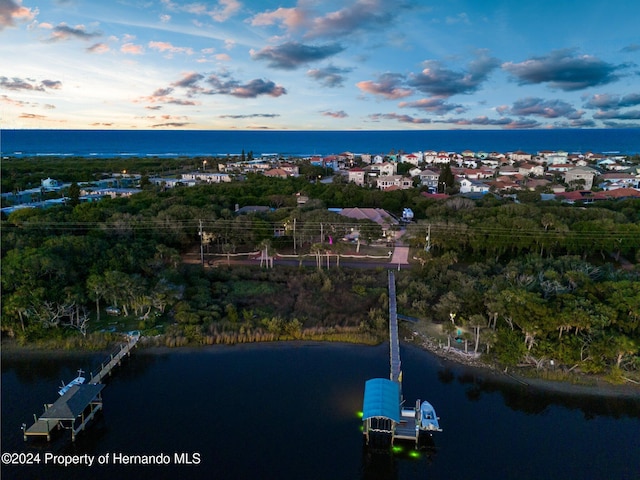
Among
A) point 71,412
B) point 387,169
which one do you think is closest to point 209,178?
point 387,169

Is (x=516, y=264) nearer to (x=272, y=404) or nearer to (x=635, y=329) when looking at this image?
(x=635, y=329)

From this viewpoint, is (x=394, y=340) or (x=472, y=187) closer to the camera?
(x=394, y=340)

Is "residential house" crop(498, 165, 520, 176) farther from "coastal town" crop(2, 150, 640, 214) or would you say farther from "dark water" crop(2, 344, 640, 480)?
"dark water" crop(2, 344, 640, 480)

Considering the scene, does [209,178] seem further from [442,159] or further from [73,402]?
[442,159]

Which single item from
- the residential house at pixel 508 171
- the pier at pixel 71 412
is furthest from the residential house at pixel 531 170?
the pier at pixel 71 412

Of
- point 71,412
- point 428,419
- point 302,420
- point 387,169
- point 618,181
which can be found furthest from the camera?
point 387,169

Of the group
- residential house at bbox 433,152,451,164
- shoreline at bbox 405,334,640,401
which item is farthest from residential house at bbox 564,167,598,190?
shoreline at bbox 405,334,640,401

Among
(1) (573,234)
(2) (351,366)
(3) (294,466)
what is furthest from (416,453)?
(1) (573,234)
